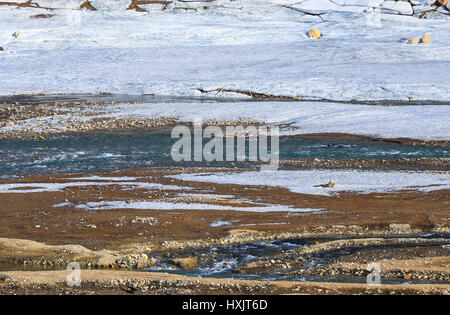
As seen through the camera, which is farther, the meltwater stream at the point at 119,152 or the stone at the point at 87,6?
the stone at the point at 87,6

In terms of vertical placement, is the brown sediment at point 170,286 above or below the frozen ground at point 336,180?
above

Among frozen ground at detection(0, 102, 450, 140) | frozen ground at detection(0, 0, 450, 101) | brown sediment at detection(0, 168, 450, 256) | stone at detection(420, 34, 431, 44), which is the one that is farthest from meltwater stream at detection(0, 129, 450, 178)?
stone at detection(420, 34, 431, 44)

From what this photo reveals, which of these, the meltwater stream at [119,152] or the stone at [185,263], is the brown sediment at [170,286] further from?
the meltwater stream at [119,152]

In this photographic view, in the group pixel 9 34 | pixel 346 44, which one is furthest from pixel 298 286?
pixel 9 34

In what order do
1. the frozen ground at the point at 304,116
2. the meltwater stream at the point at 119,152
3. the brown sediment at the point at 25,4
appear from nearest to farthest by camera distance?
the meltwater stream at the point at 119,152
the frozen ground at the point at 304,116
the brown sediment at the point at 25,4

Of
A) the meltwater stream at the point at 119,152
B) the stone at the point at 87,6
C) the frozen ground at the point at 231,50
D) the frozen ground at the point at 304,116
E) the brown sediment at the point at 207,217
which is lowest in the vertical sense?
the meltwater stream at the point at 119,152

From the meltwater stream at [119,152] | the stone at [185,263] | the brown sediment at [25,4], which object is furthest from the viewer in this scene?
the brown sediment at [25,4]

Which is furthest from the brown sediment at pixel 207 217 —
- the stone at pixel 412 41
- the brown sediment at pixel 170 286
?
the stone at pixel 412 41

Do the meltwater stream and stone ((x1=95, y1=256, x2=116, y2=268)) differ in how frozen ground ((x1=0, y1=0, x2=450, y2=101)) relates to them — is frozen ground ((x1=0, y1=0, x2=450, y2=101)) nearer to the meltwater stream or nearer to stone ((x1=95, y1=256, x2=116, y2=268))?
the meltwater stream
